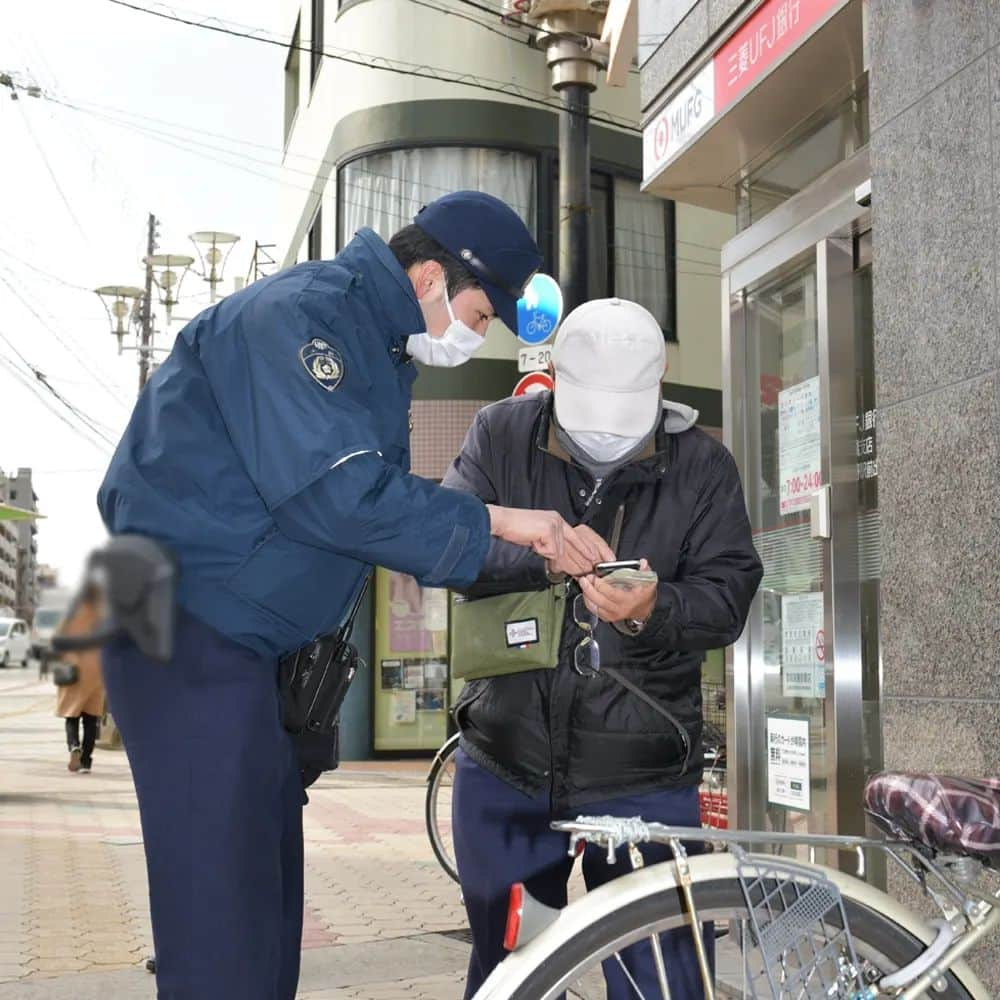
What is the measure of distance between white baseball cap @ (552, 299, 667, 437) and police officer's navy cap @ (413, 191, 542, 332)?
24 cm

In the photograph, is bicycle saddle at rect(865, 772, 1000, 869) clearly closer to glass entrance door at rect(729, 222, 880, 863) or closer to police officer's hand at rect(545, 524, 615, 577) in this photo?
police officer's hand at rect(545, 524, 615, 577)

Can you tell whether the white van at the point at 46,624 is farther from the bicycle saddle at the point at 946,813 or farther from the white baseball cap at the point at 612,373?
the white baseball cap at the point at 612,373

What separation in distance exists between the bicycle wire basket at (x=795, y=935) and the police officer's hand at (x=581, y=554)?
63 cm

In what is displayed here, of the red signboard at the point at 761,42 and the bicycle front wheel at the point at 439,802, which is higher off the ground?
the red signboard at the point at 761,42

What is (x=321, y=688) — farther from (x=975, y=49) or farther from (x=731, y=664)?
(x=731, y=664)

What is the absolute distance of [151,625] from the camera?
496 millimetres

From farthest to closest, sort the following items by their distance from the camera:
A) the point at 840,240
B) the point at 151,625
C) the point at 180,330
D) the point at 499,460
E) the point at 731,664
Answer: the point at 731,664 → the point at 840,240 → the point at 499,460 → the point at 180,330 → the point at 151,625

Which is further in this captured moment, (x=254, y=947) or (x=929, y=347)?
(x=929, y=347)

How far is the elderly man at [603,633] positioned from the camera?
266 cm

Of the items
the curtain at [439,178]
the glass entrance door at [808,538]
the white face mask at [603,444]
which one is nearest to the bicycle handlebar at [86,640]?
the white face mask at [603,444]

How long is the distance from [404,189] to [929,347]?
1372 cm

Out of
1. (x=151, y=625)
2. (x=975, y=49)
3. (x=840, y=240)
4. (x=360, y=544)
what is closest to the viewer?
(x=151, y=625)

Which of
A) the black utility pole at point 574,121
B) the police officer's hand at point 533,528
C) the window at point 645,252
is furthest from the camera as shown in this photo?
the window at point 645,252

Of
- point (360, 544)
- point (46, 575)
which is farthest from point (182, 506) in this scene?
point (46, 575)
